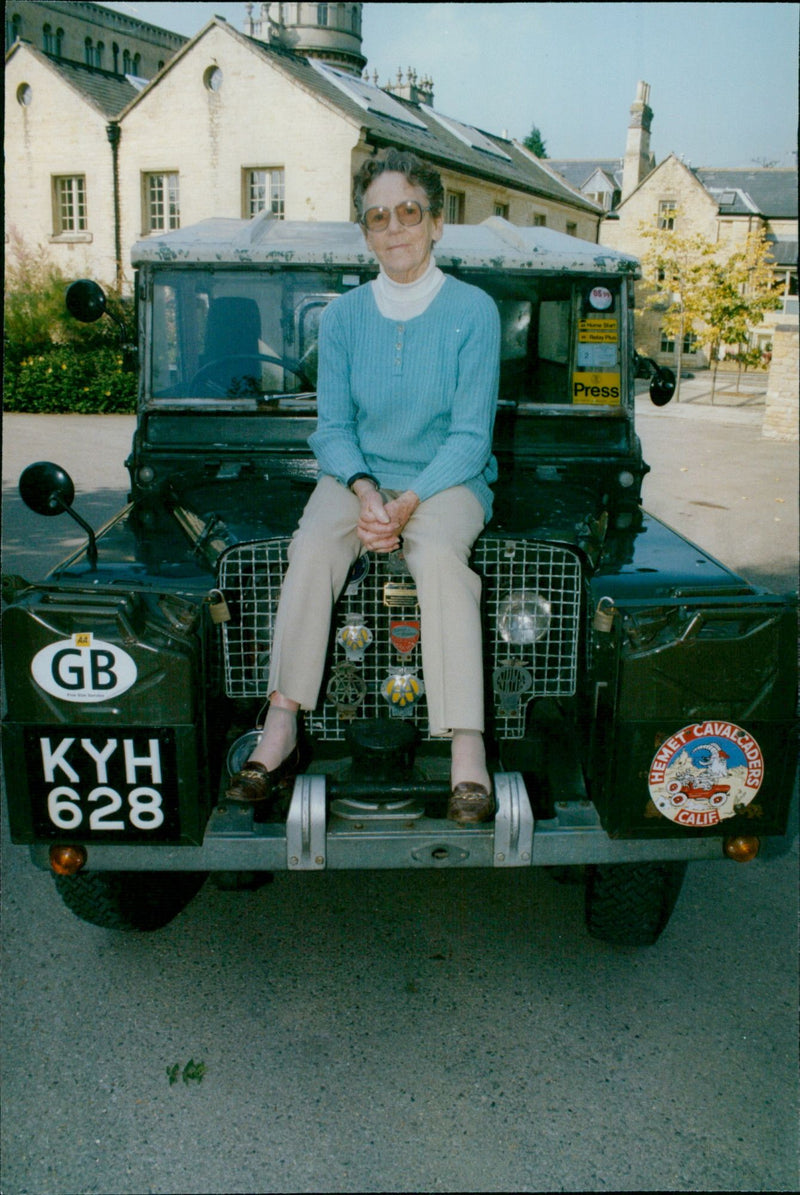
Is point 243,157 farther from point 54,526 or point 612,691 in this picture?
point 612,691

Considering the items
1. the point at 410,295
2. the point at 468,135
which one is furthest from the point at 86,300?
the point at 468,135

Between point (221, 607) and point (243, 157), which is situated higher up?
point (243, 157)

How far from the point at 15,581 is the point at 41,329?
21.1m

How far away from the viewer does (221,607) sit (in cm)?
287

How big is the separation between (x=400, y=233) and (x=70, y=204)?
26.6 meters

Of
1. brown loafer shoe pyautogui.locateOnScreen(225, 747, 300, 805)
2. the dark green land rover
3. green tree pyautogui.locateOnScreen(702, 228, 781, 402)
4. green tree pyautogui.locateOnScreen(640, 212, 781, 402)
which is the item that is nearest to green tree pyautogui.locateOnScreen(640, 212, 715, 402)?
green tree pyautogui.locateOnScreen(640, 212, 781, 402)

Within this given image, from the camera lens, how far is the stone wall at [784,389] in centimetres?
1852

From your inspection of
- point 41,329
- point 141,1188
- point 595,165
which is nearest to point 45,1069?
point 141,1188

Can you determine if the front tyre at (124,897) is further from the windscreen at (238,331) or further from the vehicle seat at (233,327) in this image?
the vehicle seat at (233,327)

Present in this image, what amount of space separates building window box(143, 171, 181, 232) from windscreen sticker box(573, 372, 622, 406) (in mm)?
22909

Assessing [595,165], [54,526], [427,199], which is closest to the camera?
[427,199]

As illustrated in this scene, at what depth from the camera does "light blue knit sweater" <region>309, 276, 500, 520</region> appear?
3.09m

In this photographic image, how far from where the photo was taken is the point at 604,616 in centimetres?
277

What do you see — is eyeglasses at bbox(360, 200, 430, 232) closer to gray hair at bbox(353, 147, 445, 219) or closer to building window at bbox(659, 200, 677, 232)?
→ gray hair at bbox(353, 147, 445, 219)
